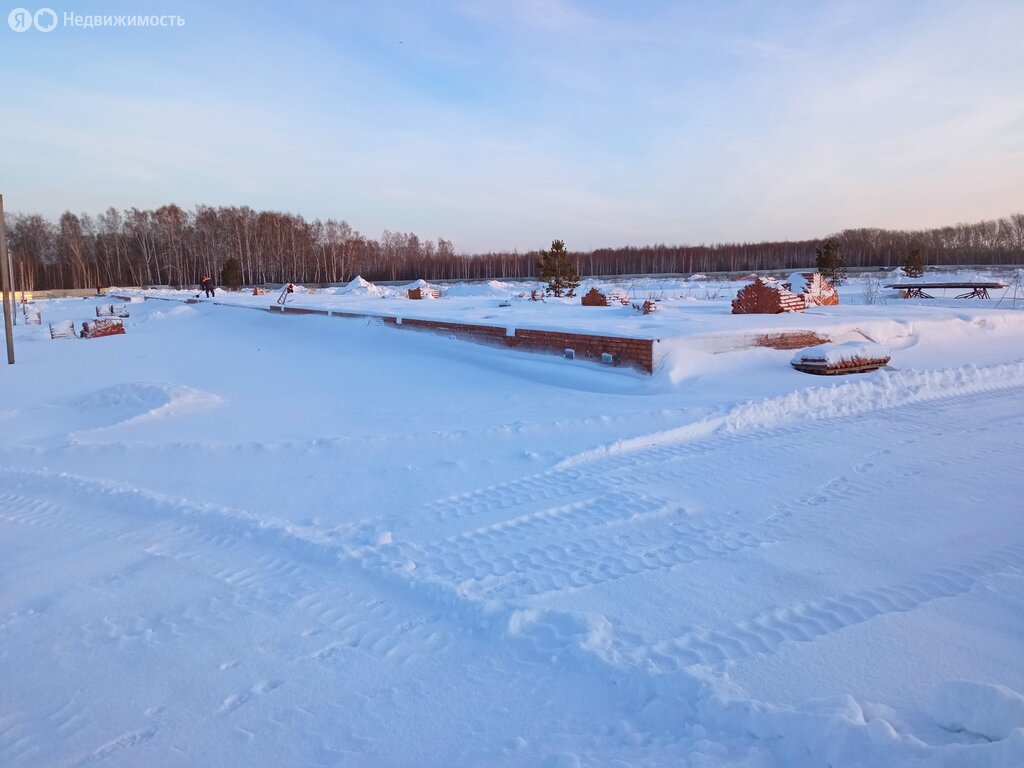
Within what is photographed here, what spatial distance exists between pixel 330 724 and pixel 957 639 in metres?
2.77

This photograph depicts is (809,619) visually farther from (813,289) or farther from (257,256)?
(257,256)

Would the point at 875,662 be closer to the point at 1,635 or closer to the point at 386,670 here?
the point at 386,670

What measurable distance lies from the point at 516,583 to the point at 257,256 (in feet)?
213

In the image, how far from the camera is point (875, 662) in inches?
109

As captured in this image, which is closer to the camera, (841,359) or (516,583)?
(516,583)

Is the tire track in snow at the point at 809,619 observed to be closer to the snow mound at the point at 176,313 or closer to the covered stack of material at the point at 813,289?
the covered stack of material at the point at 813,289

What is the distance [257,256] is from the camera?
62.2m

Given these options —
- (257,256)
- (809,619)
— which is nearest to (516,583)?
(809,619)

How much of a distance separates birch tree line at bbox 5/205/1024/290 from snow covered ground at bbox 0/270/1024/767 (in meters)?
58.3

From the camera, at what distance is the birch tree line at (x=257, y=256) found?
206 ft

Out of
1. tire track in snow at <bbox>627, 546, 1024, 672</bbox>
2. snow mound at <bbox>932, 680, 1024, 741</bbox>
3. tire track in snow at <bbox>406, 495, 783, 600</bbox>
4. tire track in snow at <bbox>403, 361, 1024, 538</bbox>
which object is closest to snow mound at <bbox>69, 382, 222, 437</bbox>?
tire track in snow at <bbox>403, 361, 1024, 538</bbox>

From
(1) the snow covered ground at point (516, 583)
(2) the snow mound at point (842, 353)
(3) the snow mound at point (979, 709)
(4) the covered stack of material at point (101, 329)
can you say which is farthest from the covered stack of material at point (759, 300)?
(4) the covered stack of material at point (101, 329)

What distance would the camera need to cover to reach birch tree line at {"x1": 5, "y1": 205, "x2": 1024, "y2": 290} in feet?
206

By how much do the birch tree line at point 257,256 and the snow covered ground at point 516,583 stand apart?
5829 centimetres
